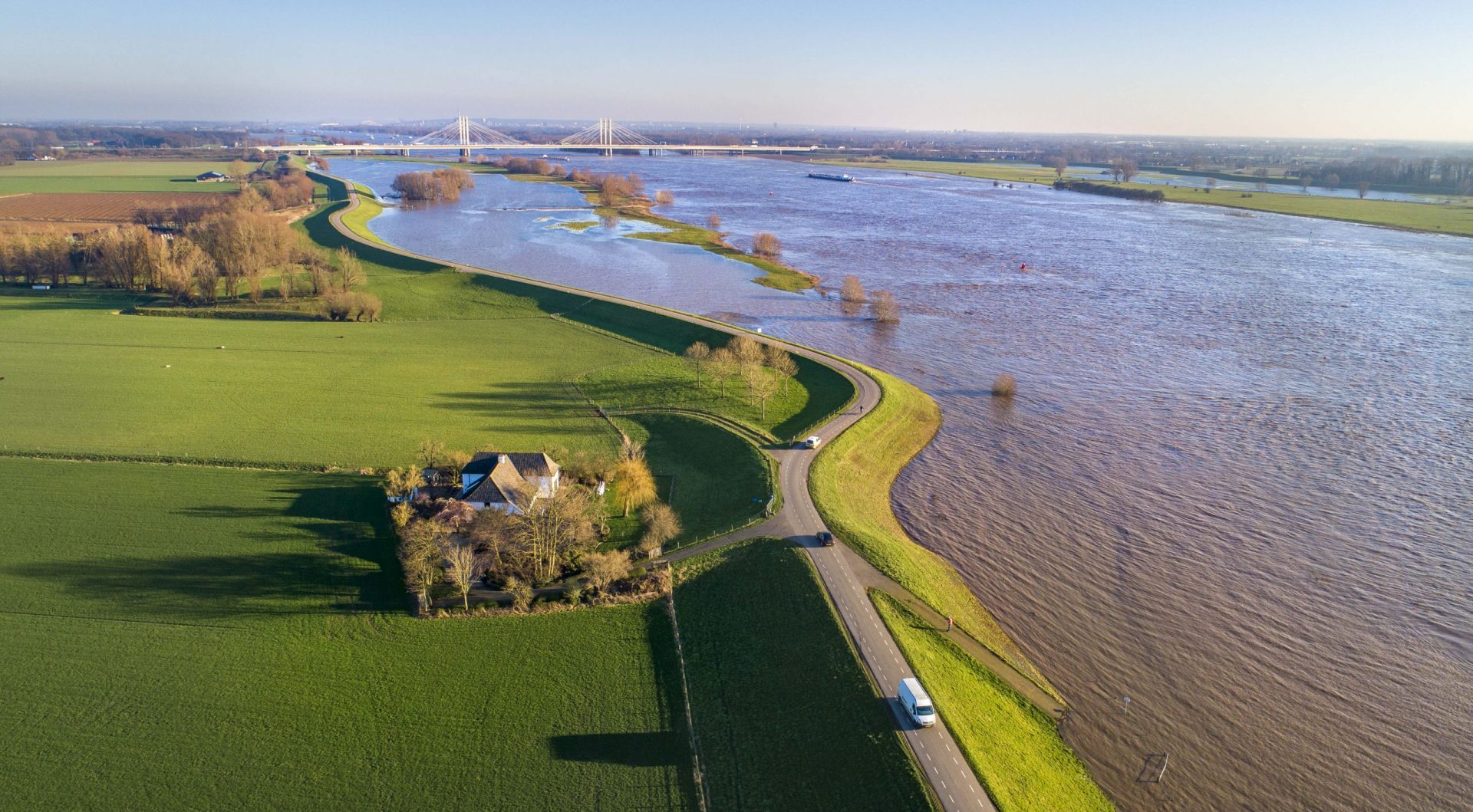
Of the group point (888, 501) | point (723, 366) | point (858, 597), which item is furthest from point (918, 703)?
point (723, 366)

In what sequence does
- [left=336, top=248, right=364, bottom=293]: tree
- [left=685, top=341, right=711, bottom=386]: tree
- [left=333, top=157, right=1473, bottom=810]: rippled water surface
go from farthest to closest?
[left=336, top=248, right=364, bottom=293]: tree
[left=685, top=341, right=711, bottom=386]: tree
[left=333, top=157, right=1473, bottom=810]: rippled water surface

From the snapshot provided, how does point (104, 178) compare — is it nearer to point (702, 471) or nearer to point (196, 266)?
point (196, 266)

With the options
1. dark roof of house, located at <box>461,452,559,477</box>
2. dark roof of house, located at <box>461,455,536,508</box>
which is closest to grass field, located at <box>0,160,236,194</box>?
dark roof of house, located at <box>461,452,559,477</box>

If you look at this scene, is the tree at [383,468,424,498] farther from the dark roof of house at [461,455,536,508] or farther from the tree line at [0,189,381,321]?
the tree line at [0,189,381,321]

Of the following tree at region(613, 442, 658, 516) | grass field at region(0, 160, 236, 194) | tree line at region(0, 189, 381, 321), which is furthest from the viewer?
grass field at region(0, 160, 236, 194)

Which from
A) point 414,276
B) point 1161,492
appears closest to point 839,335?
point 1161,492

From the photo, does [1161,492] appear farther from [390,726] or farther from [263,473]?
[263,473]

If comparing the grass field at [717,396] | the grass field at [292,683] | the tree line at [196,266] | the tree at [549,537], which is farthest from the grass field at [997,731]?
the tree line at [196,266]
